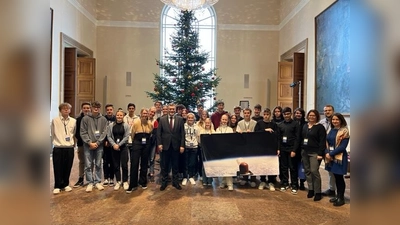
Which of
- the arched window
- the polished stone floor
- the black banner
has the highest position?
the arched window

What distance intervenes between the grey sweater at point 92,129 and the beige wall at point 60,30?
4063 millimetres

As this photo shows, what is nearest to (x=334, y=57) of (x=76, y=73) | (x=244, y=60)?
(x=244, y=60)

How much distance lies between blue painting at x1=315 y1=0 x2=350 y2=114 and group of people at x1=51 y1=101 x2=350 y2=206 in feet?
9.50

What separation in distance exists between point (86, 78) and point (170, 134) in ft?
27.6

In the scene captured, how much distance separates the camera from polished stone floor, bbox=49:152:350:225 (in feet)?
12.3

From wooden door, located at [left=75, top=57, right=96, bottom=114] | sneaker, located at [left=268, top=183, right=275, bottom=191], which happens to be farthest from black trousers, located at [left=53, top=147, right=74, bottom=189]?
wooden door, located at [left=75, top=57, right=96, bottom=114]

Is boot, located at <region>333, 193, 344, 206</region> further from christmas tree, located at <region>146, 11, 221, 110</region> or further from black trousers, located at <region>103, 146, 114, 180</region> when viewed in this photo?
christmas tree, located at <region>146, 11, 221, 110</region>

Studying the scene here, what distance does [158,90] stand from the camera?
1035 centimetres

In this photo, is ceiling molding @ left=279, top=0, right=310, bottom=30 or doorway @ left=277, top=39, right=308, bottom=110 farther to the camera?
ceiling molding @ left=279, top=0, right=310, bottom=30

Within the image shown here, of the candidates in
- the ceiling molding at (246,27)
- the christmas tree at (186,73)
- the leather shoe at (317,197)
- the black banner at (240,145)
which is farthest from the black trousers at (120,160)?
the ceiling molding at (246,27)

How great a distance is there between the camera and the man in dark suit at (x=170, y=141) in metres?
5.34
